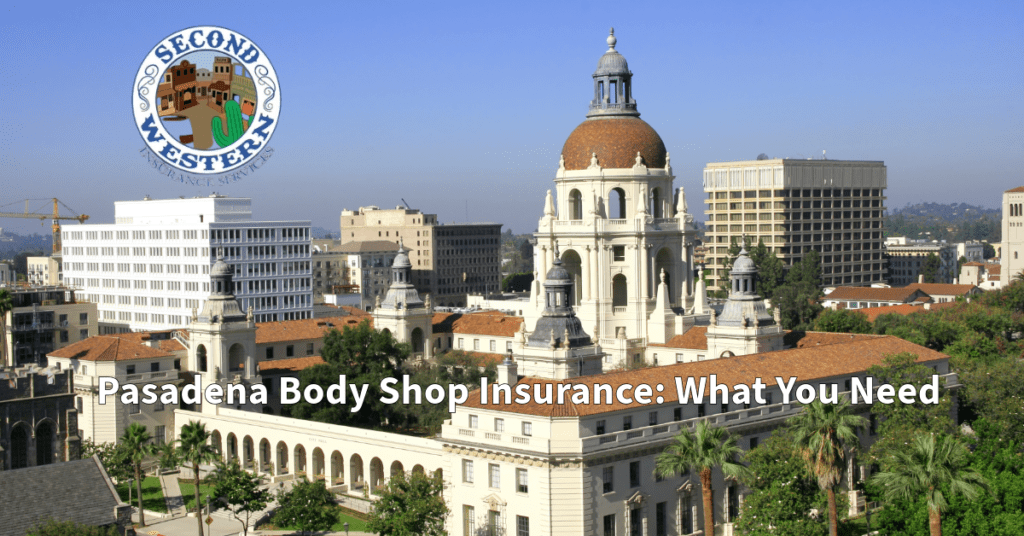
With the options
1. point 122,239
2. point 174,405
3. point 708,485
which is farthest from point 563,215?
point 122,239

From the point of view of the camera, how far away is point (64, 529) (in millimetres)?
64375

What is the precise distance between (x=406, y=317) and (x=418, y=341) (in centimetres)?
395

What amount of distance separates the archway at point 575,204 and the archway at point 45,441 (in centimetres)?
4702

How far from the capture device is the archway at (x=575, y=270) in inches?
4588

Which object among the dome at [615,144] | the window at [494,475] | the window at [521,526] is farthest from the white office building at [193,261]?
the window at [521,526]

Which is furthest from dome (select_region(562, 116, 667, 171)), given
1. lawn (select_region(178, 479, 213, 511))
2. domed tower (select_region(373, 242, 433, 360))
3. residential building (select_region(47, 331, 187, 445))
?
lawn (select_region(178, 479, 213, 511))

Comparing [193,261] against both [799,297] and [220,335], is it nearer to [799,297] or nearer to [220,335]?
[220,335]

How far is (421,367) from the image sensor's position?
121938 millimetres

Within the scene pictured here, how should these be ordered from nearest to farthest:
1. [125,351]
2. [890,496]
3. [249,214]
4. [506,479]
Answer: [890,496], [506,479], [125,351], [249,214]

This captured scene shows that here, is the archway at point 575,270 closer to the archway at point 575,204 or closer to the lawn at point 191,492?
the archway at point 575,204

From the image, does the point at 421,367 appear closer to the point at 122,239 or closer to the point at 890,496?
the point at 890,496

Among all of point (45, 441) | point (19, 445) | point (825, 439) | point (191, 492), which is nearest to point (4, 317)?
point (45, 441)

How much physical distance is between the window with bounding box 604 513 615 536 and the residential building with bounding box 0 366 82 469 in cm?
4277

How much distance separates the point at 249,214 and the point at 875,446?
403 feet
